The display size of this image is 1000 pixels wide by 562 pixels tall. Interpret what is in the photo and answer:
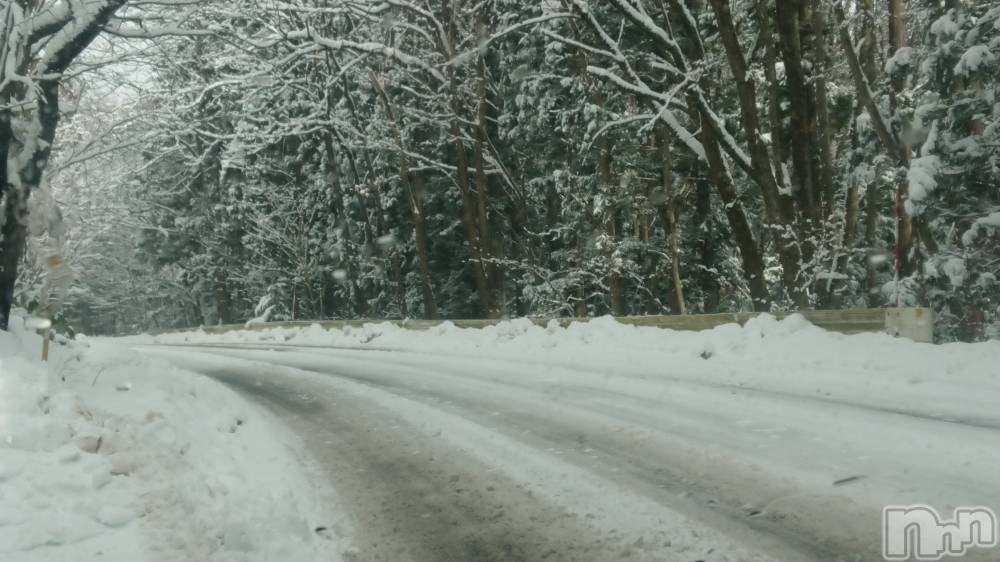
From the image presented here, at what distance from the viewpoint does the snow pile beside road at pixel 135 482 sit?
4301 millimetres

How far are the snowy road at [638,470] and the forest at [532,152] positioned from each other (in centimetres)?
472

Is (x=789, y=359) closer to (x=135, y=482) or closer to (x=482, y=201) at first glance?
(x=135, y=482)

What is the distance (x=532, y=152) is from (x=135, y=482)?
968 inches

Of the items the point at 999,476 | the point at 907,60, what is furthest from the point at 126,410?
the point at 907,60

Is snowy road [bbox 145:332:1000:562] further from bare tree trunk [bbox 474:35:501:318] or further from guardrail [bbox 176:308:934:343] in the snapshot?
bare tree trunk [bbox 474:35:501:318]

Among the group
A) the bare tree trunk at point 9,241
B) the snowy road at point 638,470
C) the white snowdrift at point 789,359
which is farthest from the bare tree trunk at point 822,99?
the bare tree trunk at point 9,241

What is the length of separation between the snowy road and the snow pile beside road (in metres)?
0.40

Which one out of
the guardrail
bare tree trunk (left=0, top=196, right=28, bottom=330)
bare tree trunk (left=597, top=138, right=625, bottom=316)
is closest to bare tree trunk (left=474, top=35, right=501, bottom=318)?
bare tree trunk (left=597, top=138, right=625, bottom=316)

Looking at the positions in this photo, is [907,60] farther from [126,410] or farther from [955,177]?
[126,410]

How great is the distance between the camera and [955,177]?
13234 mm

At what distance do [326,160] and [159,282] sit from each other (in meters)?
23.4

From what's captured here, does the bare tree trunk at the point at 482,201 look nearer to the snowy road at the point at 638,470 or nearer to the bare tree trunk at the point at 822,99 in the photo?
the bare tree trunk at the point at 822,99

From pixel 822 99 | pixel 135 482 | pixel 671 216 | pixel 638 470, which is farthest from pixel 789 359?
pixel 671 216

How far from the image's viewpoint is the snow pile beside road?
14.1 ft
